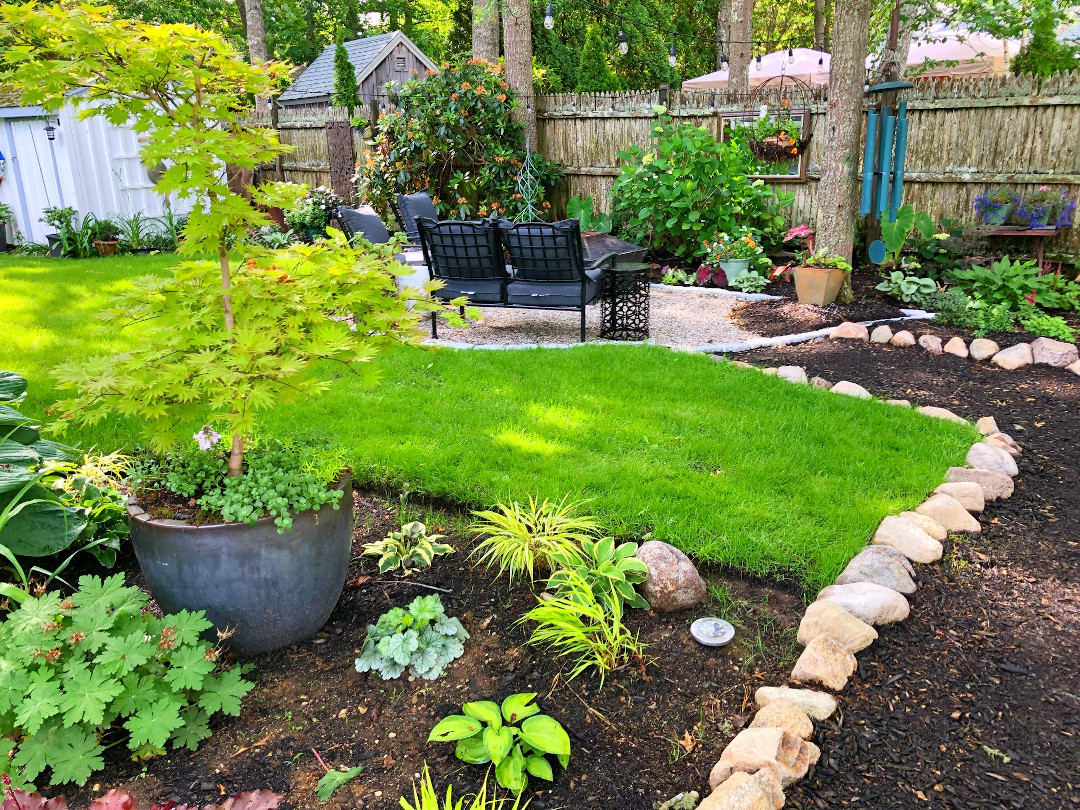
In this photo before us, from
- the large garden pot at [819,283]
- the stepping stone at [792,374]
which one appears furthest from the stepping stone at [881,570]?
the large garden pot at [819,283]

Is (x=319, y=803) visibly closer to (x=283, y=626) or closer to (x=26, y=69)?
(x=283, y=626)

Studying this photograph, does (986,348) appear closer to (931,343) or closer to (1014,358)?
(1014,358)

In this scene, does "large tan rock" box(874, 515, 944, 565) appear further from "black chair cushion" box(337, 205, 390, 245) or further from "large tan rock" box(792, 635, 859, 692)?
"black chair cushion" box(337, 205, 390, 245)

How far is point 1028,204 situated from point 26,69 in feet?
24.9

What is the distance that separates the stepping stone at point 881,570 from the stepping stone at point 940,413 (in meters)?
1.72

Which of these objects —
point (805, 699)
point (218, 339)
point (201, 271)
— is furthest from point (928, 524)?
point (201, 271)

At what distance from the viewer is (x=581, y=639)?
235 centimetres

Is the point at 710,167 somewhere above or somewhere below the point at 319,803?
above

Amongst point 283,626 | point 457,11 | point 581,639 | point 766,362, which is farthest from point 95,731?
point 457,11

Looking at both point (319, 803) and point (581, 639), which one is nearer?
point (319, 803)

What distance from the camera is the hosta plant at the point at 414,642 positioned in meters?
2.31

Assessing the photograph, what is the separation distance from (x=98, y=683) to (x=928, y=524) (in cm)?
289

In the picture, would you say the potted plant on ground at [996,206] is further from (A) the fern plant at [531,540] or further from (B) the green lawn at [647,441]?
(A) the fern plant at [531,540]

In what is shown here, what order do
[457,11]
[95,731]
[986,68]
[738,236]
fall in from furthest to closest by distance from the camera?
[457,11] → [986,68] → [738,236] → [95,731]
